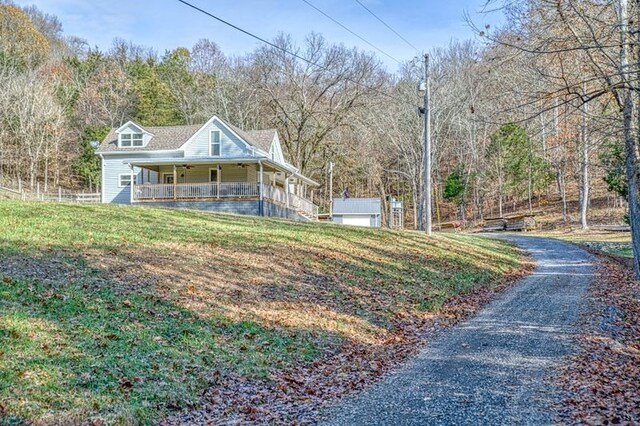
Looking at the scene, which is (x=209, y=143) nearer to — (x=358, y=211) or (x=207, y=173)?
(x=207, y=173)

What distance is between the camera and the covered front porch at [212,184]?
2695 centimetres

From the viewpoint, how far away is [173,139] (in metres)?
32.9

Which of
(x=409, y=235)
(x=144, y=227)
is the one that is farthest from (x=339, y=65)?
(x=144, y=227)

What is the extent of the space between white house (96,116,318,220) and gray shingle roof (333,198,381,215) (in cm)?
349

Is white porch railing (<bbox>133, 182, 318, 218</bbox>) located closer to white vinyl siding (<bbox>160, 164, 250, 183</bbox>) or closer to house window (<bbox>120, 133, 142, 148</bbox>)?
white vinyl siding (<bbox>160, 164, 250, 183</bbox>)

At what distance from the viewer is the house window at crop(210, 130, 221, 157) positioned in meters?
31.1

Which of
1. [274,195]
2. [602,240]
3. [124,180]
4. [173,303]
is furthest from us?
[124,180]

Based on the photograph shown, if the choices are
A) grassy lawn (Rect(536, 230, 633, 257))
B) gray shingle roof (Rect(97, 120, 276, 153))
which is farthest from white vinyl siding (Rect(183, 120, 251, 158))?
grassy lawn (Rect(536, 230, 633, 257))

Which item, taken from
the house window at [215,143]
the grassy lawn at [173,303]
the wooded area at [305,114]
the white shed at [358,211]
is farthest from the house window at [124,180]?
the grassy lawn at [173,303]

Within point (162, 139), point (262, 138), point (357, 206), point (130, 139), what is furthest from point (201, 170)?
point (357, 206)

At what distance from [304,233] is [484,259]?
6368 mm

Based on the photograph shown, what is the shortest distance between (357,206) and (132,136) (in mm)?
16143

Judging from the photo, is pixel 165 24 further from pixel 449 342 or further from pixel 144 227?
pixel 449 342

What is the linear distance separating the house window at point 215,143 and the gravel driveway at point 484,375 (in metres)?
22.5
